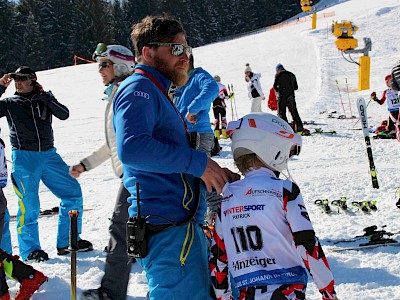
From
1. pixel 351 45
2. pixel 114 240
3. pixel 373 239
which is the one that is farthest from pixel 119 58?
pixel 351 45

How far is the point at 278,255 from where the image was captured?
2484 mm

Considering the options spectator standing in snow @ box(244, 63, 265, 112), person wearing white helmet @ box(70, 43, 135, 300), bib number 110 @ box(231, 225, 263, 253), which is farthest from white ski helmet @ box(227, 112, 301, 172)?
spectator standing in snow @ box(244, 63, 265, 112)

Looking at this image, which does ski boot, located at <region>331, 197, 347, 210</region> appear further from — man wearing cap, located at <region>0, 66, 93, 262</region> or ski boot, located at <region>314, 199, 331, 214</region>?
man wearing cap, located at <region>0, 66, 93, 262</region>

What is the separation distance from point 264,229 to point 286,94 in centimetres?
1119

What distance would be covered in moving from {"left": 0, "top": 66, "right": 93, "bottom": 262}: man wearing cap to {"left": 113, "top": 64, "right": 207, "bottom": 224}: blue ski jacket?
Answer: 306cm

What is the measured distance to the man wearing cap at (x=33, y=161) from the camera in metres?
5.26

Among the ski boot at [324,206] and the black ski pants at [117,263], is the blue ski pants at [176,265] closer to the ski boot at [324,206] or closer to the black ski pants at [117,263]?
the black ski pants at [117,263]

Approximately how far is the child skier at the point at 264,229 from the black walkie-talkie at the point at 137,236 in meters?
0.40

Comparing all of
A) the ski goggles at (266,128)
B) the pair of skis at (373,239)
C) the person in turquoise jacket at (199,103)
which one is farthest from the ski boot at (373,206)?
the ski goggles at (266,128)

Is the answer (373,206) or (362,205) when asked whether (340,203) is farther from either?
(373,206)

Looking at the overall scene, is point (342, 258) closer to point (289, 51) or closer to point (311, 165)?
point (311, 165)

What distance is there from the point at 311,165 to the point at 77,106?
16874 millimetres

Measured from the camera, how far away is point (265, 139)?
99.6 inches

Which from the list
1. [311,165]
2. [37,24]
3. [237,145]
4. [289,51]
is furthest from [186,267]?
[37,24]
